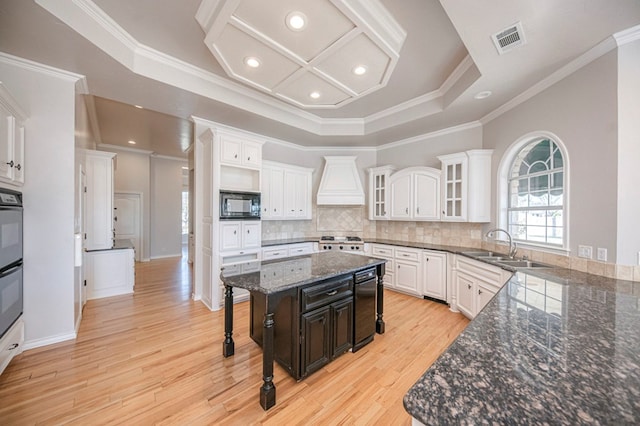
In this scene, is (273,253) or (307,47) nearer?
(307,47)

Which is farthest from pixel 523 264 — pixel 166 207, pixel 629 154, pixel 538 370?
pixel 166 207

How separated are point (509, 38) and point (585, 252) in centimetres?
215

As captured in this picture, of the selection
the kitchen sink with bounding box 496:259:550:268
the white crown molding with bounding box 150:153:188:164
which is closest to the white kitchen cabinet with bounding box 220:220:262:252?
the kitchen sink with bounding box 496:259:550:268

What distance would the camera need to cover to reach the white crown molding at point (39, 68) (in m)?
2.38

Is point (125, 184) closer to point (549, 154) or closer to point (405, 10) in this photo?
point (405, 10)

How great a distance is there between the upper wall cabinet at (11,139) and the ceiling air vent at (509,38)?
4014 millimetres

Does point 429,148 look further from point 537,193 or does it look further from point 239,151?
point 239,151

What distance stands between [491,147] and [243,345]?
4343 millimetres

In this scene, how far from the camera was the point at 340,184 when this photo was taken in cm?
514

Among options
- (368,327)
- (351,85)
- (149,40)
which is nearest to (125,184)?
(149,40)

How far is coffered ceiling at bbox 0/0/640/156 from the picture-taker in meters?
1.91

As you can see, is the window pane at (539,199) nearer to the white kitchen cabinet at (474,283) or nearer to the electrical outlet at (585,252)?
the electrical outlet at (585,252)

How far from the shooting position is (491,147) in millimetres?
3727

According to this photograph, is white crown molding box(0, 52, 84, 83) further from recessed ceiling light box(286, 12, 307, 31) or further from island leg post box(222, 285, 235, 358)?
island leg post box(222, 285, 235, 358)
